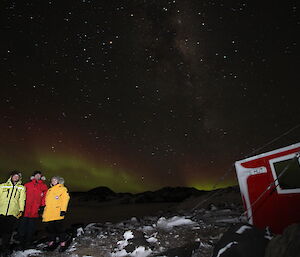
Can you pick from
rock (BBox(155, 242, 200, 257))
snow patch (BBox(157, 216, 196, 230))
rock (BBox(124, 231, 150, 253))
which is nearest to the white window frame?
rock (BBox(155, 242, 200, 257))

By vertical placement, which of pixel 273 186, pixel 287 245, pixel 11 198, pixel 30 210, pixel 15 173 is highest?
pixel 15 173

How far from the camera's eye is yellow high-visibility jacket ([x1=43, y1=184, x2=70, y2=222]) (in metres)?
5.39

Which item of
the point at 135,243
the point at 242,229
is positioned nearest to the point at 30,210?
the point at 135,243

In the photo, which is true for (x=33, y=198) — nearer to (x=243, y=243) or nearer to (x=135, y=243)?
(x=135, y=243)

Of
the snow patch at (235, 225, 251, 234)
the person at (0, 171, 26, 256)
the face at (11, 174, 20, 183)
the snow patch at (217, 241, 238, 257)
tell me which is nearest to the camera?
the snow patch at (217, 241, 238, 257)

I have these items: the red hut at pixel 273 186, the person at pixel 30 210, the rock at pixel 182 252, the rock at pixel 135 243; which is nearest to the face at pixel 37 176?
the person at pixel 30 210

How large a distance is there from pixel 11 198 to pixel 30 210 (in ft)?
2.94

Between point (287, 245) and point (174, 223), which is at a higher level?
point (287, 245)

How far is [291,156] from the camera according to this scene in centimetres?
448

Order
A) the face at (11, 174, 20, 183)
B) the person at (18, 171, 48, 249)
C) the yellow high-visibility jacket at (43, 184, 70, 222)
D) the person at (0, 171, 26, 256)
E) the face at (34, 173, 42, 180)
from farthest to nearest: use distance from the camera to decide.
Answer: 1. the face at (34, 173, 42, 180)
2. the person at (18, 171, 48, 249)
3. the yellow high-visibility jacket at (43, 184, 70, 222)
4. the face at (11, 174, 20, 183)
5. the person at (0, 171, 26, 256)

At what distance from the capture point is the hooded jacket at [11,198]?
195 inches

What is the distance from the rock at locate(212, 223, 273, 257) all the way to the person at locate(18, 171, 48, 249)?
14.7 ft

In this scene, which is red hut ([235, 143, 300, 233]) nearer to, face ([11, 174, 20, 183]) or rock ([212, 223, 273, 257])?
rock ([212, 223, 273, 257])

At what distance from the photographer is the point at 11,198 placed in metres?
5.03
